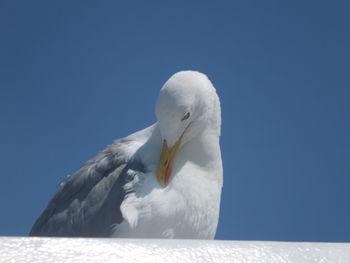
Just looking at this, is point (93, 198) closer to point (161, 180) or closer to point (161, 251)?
point (161, 180)

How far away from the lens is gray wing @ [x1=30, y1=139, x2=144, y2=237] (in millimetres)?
5102

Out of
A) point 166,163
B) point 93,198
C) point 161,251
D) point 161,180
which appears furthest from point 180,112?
point 161,251

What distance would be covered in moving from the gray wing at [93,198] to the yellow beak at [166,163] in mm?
216

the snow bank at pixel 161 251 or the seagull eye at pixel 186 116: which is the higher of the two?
the seagull eye at pixel 186 116

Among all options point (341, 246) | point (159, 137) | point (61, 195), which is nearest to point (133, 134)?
point (159, 137)

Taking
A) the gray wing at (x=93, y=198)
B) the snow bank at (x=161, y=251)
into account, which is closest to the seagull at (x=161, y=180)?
the gray wing at (x=93, y=198)

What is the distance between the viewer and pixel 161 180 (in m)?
4.80

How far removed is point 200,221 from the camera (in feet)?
15.9

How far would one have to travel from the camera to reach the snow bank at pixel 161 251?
1.25 meters

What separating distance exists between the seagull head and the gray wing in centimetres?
27

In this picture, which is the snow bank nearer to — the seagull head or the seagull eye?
the seagull head

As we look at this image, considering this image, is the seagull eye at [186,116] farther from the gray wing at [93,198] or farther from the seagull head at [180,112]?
the gray wing at [93,198]

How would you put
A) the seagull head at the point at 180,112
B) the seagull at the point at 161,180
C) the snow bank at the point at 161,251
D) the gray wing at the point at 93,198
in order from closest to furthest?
the snow bank at the point at 161,251 < the seagull at the point at 161,180 < the seagull head at the point at 180,112 < the gray wing at the point at 93,198

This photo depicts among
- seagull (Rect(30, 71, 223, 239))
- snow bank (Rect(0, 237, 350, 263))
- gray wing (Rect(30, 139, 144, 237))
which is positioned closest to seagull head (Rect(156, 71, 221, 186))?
seagull (Rect(30, 71, 223, 239))
